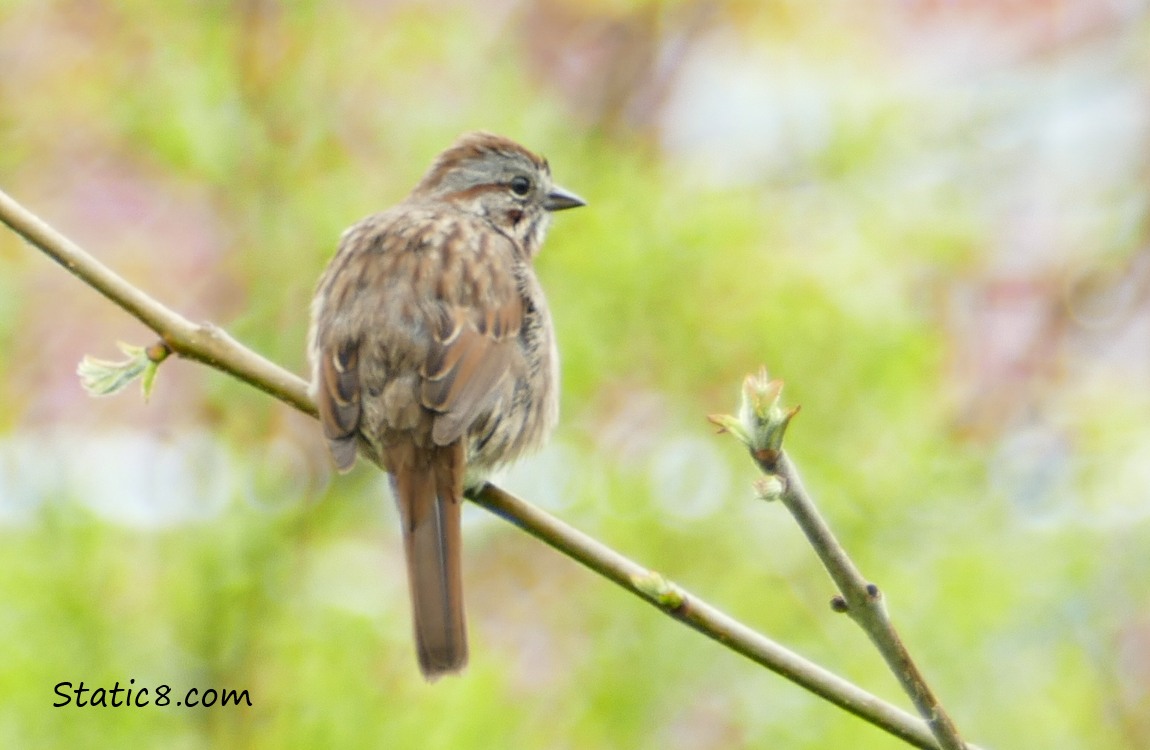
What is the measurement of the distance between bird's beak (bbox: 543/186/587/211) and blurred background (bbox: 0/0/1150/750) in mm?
349

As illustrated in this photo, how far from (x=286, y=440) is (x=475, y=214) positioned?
1.09 metres

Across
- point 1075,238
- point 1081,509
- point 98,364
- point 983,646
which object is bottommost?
point 98,364

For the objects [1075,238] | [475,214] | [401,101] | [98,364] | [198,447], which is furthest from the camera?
[1075,238]

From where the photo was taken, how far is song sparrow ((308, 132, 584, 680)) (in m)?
3.29

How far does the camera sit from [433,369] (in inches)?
143

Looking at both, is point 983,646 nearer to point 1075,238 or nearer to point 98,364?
point 1075,238

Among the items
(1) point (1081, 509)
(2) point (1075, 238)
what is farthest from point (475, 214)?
(2) point (1075, 238)

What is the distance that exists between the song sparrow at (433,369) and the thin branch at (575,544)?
19.3 inches

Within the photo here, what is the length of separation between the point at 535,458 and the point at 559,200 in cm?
84

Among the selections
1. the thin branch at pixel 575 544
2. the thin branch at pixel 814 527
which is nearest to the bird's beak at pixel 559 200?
the thin branch at pixel 575 544

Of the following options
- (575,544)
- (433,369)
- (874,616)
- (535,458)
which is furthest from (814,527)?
(535,458)

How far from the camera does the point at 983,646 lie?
5.00m

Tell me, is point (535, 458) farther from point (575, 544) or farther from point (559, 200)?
point (575, 544)

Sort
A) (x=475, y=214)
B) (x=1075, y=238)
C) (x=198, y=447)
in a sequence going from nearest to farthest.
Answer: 1. (x=475, y=214)
2. (x=198, y=447)
3. (x=1075, y=238)
